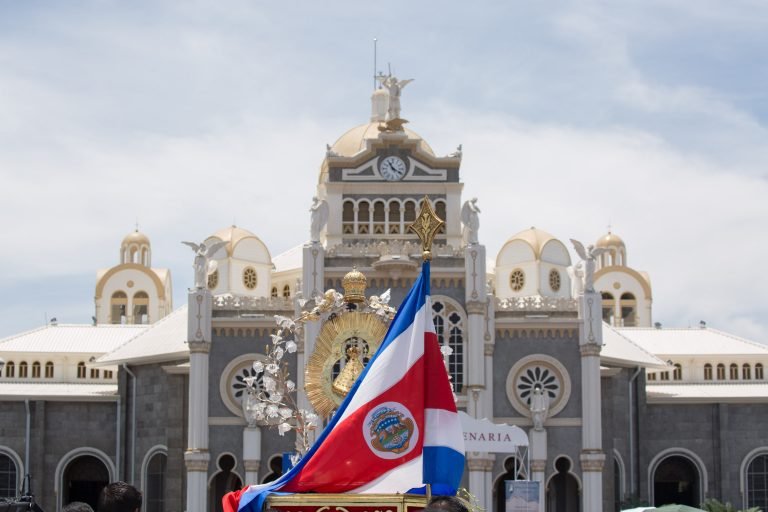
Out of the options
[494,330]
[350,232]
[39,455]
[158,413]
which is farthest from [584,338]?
[39,455]

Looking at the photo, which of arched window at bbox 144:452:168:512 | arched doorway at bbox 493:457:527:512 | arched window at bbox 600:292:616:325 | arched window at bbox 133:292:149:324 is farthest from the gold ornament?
arched window at bbox 133:292:149:324

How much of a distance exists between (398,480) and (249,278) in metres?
46.5

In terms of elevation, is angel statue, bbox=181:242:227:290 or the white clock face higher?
the white clock face

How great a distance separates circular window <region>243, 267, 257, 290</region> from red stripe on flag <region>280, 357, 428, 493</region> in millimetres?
45926

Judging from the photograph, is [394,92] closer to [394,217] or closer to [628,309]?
[394,217]

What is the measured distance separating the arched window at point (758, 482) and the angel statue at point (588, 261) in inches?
478

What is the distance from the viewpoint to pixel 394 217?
59281 mm

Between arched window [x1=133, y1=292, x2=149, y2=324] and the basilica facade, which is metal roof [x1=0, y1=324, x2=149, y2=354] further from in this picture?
arched window [x1=133, y1=292, x2=149, y2=324]

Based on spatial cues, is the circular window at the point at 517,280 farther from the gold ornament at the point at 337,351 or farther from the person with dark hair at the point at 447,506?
the person with dark hair at the point at 447,506

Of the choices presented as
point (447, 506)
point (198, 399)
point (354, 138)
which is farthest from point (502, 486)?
point (447, 506)

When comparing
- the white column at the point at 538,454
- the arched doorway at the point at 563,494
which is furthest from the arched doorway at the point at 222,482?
the arched doorway at the point at 563,494

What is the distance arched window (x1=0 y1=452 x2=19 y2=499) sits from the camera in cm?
6191

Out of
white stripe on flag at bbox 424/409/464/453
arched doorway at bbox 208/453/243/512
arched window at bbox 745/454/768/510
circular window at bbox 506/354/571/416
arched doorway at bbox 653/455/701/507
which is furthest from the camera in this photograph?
arched doorway at bbox 653/455/701/507

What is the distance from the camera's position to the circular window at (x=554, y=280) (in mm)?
67000
